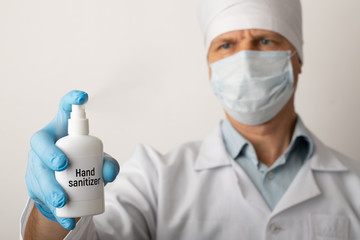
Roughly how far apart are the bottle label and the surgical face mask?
834 millimetres

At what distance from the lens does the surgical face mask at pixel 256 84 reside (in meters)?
1.62

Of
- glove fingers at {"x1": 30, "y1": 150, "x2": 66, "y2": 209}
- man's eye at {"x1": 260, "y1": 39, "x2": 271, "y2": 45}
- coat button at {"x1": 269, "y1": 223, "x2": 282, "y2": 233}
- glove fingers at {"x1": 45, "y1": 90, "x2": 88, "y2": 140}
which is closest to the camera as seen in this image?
glove fingers at {"x1": 30, "y1": 150, "x2": 66, "y2": 209}

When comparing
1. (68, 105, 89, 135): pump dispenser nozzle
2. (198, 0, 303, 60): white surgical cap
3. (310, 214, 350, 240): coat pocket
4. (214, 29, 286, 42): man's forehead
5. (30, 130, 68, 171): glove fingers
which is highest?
(198, 0, 303, 60): white surgical cap

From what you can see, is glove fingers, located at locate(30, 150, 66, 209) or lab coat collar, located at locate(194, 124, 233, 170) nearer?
glove fingers, located at locate(30, 150, 66, 209)

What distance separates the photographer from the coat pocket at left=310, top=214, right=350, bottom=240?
5.11 ft

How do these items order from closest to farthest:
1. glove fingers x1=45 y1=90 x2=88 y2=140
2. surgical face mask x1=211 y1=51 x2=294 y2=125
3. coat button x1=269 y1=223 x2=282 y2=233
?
1. glove fingers x1=45 y1=90 x2=88 y2=140
2. coat button x1=269 y1=223 x2=282 y2=233
3. surgical face mask x1=211 y1=51 x2=294 y2=125

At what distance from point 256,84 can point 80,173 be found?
2.95 feet

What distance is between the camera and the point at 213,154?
1.70m

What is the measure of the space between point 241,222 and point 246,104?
453 mm

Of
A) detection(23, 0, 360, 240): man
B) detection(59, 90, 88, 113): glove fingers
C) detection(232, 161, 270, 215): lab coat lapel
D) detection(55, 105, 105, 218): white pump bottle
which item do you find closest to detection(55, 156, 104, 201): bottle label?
detection(55, 105, 105, 218): white pump bottle

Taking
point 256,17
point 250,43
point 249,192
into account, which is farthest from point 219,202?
point 256,17

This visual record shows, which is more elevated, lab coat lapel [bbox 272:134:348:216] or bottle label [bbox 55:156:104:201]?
bottle label [bbox 55:156:104:201]

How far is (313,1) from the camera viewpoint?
2.20 m

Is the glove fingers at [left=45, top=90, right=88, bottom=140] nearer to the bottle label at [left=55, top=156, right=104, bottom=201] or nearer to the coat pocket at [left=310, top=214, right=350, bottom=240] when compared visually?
the bottle label at [left=55, top=156, right=104, bottom=201]
